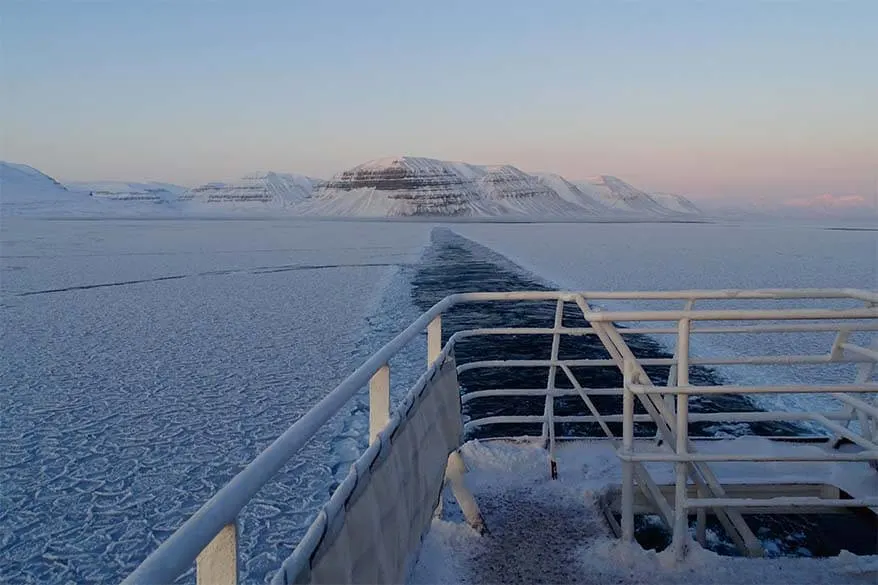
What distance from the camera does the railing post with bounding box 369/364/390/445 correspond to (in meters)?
1.95

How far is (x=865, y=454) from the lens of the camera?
244 cm

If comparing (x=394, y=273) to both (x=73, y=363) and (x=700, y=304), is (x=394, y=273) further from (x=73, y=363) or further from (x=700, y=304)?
(x=73, y=363)

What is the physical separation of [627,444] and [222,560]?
5.86ft

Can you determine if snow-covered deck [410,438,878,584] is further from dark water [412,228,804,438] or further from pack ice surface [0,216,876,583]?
dark water [412,228,804,438]

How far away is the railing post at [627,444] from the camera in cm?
252

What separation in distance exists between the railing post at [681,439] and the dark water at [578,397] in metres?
1.24

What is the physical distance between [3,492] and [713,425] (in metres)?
5.28

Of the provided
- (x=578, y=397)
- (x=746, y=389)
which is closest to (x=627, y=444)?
(x=746, y=389)

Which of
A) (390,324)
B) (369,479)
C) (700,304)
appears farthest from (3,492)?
(700,304)

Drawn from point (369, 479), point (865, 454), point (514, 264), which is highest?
point (369, 479)

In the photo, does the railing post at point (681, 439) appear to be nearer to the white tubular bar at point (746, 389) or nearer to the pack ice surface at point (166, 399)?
the white tubular bar at point (746, 389)

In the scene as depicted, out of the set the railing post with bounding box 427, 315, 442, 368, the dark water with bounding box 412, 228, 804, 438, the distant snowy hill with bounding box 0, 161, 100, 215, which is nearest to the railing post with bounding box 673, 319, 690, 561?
the railing post with bounding box 427, 315, 442, 368

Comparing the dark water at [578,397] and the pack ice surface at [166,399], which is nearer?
the dark water at [578,397]

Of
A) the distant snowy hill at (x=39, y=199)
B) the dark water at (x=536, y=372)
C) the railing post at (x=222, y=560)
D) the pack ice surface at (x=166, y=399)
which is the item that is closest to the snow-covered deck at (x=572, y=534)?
the pack ice surface at (x=166, y=399)
